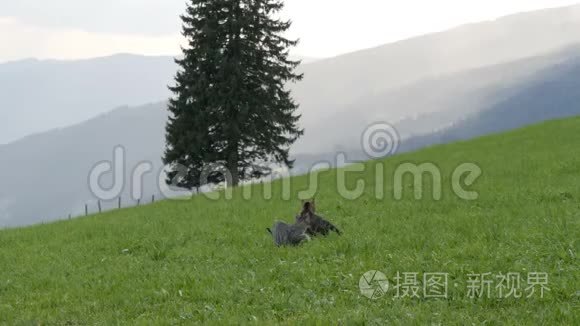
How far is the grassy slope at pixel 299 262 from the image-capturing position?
8.32m

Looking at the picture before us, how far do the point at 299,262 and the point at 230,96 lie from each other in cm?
3036

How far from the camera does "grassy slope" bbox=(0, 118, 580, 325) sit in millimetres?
8320

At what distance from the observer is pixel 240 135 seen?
4059cm

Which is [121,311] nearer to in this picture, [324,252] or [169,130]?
[324,252]

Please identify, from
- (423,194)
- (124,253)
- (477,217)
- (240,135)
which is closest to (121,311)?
(124,253)

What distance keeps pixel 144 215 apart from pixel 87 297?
1288cm
